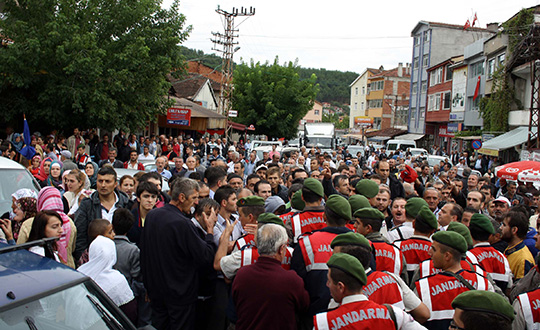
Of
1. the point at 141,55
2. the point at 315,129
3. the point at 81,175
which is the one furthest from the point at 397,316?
the point at 315,129

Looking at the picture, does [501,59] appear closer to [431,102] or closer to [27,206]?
[431,102]

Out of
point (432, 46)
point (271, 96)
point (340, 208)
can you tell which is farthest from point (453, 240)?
point (432, 46)

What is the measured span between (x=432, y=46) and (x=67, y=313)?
51.7 metres

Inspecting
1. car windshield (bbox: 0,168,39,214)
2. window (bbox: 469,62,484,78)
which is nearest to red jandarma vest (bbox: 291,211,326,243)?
car windshield (bbox: 0,168,39,214)

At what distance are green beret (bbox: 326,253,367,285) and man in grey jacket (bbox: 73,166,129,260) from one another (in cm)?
324

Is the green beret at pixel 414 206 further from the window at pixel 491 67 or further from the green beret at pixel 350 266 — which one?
Answer: the window at pixel 491 67

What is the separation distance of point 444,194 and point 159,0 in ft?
43.3

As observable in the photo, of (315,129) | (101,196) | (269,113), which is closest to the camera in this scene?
(101,196)

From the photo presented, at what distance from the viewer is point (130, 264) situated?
175 inches

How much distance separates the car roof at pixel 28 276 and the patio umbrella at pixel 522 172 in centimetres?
1004

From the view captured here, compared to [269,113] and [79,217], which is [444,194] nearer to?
[79,217]

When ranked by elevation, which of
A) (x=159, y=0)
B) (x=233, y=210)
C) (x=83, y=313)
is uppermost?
(x=159, y=0)

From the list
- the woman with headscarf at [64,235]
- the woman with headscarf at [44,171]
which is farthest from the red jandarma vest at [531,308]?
the woman with headscarf at [44,171]

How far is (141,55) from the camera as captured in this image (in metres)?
15.6
